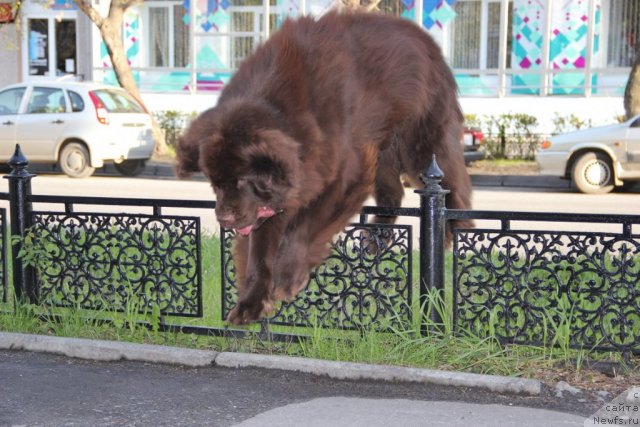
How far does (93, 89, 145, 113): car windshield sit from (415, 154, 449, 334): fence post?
41.8 feet

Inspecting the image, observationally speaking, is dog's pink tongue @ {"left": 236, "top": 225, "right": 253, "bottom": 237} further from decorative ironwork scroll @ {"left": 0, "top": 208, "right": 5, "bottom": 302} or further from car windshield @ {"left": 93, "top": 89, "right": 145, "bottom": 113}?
car windshield @ {"left": 93, "top": 89, "right": 145, "bottom": 113}

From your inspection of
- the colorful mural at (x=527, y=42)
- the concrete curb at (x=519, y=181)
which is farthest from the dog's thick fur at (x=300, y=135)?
the colorful mural at (x=527, y=42)

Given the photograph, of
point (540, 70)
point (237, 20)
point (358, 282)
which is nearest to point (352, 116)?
point (358, 282)

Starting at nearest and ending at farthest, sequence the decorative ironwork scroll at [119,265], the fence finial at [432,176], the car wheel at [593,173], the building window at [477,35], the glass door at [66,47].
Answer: the fence finial at [432,176], the decorative ironwork scroll at [119,265], the car wheel at [593,173], the building window at [477,35], the glass door at [66,47]

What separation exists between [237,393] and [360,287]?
1038 mm

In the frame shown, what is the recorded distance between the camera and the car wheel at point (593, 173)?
14.8m

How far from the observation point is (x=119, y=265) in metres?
5.77

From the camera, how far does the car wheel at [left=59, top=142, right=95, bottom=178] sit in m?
17.1

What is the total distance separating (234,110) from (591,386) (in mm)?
2414

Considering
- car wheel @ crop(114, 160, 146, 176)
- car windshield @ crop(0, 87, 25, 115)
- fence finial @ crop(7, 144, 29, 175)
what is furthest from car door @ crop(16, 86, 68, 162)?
fence finial @ crop(7, 144, 29, 175)

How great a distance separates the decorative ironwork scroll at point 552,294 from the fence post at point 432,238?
112 mm

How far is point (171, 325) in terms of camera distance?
564 centimetres

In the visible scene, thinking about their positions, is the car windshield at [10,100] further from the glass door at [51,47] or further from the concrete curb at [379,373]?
the concrete curb at [379,373]

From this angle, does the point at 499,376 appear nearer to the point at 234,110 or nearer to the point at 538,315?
the point at 538,315
